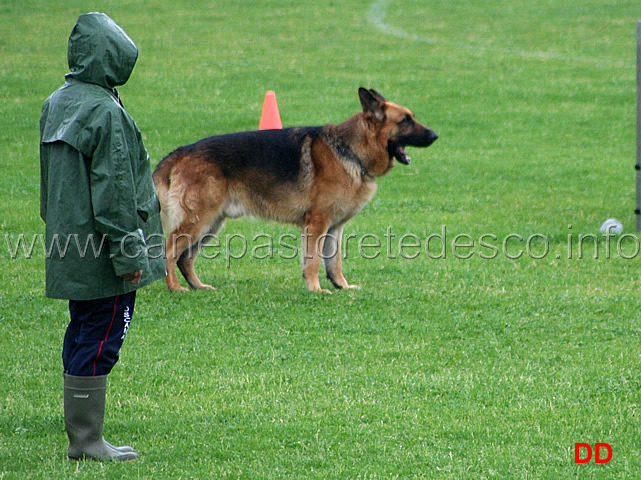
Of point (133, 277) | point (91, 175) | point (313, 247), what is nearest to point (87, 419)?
point (133, 277)

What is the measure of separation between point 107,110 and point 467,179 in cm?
1040

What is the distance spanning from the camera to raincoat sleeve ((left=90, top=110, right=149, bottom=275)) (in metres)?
4.03

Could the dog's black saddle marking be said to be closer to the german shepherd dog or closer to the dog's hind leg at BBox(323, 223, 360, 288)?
the german shepherd dog

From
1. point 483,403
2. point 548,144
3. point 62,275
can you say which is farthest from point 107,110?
point 548,144

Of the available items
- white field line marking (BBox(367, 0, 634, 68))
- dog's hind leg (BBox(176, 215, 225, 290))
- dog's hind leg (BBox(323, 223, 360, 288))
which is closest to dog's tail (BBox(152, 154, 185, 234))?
dog's hind leg (BBox(176, 215, 225, 290))

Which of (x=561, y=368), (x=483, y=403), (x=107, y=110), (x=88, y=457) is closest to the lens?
(x=107, y=110)

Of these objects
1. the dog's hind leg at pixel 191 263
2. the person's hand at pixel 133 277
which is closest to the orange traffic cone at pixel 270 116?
the dog's hind leg at pixel 191 263

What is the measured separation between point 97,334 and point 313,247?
4192mm

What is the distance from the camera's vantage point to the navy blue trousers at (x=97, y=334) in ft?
13.9

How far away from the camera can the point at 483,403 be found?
17.1 ft

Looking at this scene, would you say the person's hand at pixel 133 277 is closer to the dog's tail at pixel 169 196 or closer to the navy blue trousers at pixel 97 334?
the navy blue trousers at pixel 97 334

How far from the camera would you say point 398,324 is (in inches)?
277

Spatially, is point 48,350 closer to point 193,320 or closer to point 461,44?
point 193,320

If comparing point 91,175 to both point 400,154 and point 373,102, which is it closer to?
point 373,102
